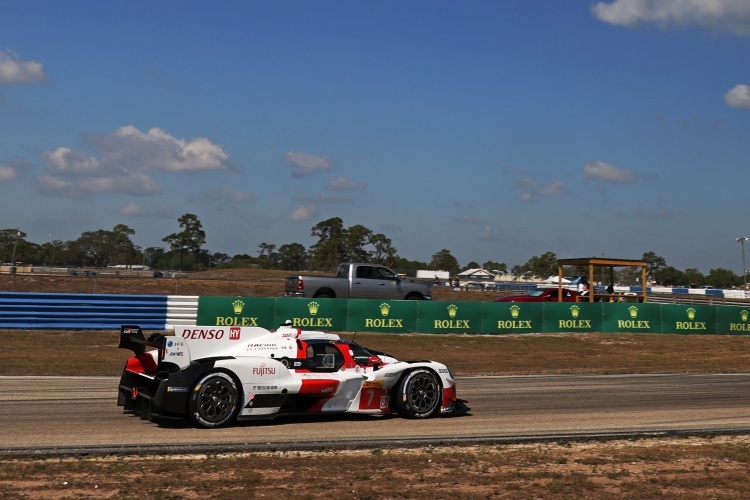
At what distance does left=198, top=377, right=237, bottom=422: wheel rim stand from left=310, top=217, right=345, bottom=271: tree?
81601mm

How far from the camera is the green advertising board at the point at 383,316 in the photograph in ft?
89.8

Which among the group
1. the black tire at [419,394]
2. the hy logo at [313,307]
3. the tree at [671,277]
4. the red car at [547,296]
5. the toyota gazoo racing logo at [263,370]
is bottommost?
the black tire at [419,394]

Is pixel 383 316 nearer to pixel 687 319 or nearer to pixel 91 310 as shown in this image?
pixel 91 310

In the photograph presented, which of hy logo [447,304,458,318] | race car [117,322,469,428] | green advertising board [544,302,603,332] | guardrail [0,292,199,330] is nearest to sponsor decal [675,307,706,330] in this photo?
green advertising board [544,302,603,332]

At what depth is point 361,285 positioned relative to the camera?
3036 centimetres

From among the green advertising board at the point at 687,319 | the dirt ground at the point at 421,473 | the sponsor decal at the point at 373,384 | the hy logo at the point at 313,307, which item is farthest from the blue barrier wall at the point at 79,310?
the green advertising board at the point at 687,319

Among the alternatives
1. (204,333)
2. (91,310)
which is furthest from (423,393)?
(91,310)

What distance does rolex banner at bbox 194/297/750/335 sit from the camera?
85.4 feet

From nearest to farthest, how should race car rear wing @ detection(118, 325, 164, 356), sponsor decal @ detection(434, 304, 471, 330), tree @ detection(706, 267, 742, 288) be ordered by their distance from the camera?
race car rear wing @ detection(118, 325, 164, 356) → sponsor decal @ detection(434, 304, 471, 330) → tree @ detection(706, 267, 742, 288)

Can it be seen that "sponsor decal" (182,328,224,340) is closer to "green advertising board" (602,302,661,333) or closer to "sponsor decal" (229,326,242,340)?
"sponsor decal" (229,326,242,340)

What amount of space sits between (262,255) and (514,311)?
9878cm

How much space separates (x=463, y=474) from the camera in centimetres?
751

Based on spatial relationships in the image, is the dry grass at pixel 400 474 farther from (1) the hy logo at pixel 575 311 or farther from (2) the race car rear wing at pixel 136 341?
(1) the hy logo at pixel 575 311

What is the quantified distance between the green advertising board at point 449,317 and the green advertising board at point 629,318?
18.8 ft
